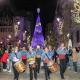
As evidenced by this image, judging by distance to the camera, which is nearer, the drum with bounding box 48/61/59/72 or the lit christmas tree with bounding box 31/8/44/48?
the drum with bounding box 48/61/59/72

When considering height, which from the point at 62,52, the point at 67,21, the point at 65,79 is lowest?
the point at 65,79

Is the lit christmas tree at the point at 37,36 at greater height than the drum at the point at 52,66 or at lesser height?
greater

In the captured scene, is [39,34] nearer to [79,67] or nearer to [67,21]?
[67,21]

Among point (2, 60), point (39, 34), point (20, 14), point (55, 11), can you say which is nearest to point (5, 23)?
point (20, 14)

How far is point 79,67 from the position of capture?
27.7 m

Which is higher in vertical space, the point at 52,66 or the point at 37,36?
the point at 37,36

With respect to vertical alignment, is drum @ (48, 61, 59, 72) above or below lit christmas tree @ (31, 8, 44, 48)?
below

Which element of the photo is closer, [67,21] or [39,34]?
[67,21]

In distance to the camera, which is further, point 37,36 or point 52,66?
point 37,36

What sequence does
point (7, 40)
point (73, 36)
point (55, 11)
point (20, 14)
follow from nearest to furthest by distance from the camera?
point (73, 36) < point (55, 11) < point (7, 40) < point (20, 14)

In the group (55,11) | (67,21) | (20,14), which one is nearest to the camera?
(67,21)

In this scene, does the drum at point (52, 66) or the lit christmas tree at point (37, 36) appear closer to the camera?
the drum at point (52, 66)

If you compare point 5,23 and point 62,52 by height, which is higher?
point 5,23

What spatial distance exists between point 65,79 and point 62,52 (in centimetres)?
170
